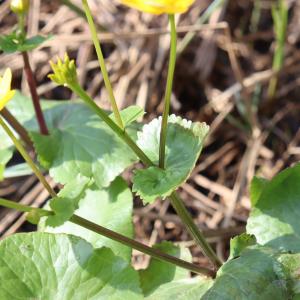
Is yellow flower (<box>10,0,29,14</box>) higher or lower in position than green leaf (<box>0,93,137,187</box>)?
higher

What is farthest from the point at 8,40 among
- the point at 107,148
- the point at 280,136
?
the point at 280,136

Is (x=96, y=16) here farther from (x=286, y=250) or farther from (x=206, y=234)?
(x=286, y=250)

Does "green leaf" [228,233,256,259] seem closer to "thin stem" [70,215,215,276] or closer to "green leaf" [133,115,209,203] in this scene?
"thin stem" [70,215,215,276]

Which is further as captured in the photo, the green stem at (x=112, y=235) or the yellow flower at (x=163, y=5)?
the green stem at (x=112, y=235)

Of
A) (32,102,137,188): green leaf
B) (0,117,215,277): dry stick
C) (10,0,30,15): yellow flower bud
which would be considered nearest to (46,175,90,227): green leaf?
(0,117,215,277): dry stick

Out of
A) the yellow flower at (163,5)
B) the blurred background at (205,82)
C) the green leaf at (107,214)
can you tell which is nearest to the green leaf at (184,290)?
the green leaf at (107,214)

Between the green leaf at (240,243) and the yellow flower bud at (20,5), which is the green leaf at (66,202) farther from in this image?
the yellow flower bud at (20,5)

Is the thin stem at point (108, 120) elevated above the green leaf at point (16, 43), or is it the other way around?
the green leaf at point (16, 43)
